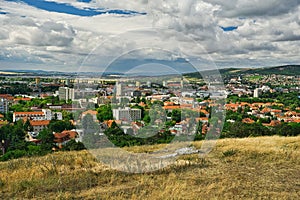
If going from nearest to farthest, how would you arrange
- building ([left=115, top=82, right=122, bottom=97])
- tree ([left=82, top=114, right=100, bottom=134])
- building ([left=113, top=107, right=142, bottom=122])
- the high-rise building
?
1. tree ([left=82, top=114, right=100, bottom=134])
2. building ([left=113, top=107, right=142, bottom=122])
3. building ([left=115, top=82, right=122, bottom=97])
4. the high-rise building

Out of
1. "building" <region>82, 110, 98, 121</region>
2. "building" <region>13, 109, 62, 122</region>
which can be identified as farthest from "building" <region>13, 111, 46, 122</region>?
"building" <region>82, 110, 98, 121</region>

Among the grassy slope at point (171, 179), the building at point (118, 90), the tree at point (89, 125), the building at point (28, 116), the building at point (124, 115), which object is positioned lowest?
the building at point (28, 116)

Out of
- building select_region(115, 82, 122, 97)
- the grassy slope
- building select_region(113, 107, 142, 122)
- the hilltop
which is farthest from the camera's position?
the hilltop

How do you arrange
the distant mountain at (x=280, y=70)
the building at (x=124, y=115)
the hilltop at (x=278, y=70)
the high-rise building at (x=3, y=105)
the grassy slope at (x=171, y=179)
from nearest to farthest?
the grassy slope at (x=171, y=179), the building at (x=124, y=115), the high-rise building at (x=3, y=105), the hilltop at (x=278, y=70), the distant mountain at (x=280, y=70)

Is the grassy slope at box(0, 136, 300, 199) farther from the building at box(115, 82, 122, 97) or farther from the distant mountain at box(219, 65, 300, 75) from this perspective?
the distant mountain at box(219, 65, 300, 75)

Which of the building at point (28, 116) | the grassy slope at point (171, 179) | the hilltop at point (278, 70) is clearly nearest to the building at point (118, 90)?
the grassy slope at point (171, 179)

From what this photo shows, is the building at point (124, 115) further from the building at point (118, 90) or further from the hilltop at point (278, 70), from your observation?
the hilltop at point (278, 70)

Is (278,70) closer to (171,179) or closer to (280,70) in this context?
(280,70)

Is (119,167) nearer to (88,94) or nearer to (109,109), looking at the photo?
(109,109)

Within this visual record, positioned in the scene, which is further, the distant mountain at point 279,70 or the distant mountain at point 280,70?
the distant mountain at point 280,70

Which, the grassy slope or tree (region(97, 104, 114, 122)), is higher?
tree (region(97, 104, 114, 122))
